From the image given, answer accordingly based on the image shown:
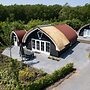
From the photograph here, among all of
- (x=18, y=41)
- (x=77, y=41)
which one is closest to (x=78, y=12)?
(x=77, y=41)

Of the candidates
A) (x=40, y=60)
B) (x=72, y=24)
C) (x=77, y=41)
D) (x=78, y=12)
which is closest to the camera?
(x=40, y=60)

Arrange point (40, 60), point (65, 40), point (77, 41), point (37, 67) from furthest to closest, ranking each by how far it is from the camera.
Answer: point (77, 41), point (65, 40), point (40, 60), point (37, 67)

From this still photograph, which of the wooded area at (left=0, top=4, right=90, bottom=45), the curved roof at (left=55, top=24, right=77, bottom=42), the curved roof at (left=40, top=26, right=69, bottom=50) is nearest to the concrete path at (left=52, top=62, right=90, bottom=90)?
the curved roof at (left=40, top=26, right=69, bottom=50)

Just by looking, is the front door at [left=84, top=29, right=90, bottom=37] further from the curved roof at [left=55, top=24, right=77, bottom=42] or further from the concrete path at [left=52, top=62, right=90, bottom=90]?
the concrete path at [left=52, top=62, right=90, bottom=90]

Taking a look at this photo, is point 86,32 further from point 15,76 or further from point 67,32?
point 15,76

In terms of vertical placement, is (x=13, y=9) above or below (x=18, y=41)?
above

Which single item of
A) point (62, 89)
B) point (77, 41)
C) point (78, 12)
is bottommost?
point (62, 89)

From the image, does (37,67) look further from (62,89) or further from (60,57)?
(62,89)

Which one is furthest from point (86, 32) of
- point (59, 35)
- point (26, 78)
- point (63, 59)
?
point (26, 78)
